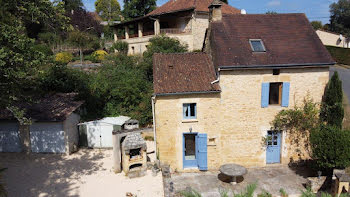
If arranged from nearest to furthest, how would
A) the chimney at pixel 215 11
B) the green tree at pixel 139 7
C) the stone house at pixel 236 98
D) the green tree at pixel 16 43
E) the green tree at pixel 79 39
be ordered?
1. the green tree at pixel 16 43
2. the stone house at pixel 236 98
3. the chimney at pixel 215 11
4. the green tree at pixel 79 39
5. the green tree at pixel 139 7

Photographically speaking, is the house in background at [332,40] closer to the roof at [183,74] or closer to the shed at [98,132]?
the roof at [183,74]

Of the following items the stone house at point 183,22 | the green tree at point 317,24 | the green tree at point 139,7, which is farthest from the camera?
the green tree at point 317,24

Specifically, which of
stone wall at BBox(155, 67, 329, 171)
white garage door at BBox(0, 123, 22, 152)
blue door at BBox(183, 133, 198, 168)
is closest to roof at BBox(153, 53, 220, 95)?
stone wall at BBox(155, 67, 329, 171)

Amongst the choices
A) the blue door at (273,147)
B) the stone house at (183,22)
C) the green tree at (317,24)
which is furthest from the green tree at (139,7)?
the blue door at (273,147)

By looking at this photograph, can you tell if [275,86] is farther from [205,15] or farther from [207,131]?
[205,15]

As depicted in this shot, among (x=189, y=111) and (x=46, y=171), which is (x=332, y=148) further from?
(x=46, y=171)

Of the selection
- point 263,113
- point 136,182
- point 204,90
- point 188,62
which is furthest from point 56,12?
point 263,113

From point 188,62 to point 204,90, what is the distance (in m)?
2.49

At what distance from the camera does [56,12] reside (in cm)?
1109

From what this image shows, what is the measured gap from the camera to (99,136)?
15.0 meters

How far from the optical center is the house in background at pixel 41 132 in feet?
45.3

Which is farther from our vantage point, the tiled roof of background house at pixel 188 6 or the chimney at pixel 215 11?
the tiled roof of background house at pixel 188 6

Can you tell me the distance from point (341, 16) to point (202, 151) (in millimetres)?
52430

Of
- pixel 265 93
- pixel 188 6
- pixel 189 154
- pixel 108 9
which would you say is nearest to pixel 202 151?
pixel 189 154
